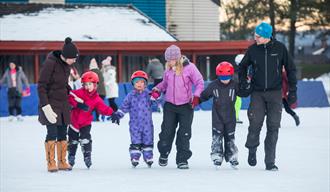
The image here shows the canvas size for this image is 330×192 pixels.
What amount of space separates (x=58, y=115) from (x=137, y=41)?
22323mm

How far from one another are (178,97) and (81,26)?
23.7 metres

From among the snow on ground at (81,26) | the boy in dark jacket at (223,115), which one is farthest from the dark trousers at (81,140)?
the snow on ground at (81,26)

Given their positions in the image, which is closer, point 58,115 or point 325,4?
point 58,115

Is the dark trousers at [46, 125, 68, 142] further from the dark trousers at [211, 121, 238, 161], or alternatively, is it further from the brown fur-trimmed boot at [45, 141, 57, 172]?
the dark trousers at [211, 121, 238, 161]

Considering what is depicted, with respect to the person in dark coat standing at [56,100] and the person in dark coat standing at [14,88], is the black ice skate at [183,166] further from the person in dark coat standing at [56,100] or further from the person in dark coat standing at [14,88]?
the person in dark coat standing at [14,88]

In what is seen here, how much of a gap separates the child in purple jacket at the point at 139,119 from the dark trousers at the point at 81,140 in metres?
0.39

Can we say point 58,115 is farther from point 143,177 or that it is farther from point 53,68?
point 143,177

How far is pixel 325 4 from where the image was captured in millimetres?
53688

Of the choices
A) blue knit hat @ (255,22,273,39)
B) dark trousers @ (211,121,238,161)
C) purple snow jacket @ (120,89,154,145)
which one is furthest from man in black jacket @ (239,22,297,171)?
purple snow jacket @ (120,89,154,145)

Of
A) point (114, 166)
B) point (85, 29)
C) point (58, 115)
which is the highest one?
point (85, 29)

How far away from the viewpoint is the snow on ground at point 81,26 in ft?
107

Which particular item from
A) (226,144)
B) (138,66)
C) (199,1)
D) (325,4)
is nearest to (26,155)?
(226,144)

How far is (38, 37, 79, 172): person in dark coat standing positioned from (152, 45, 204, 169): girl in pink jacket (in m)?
1.19

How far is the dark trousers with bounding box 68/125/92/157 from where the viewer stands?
10820mm
